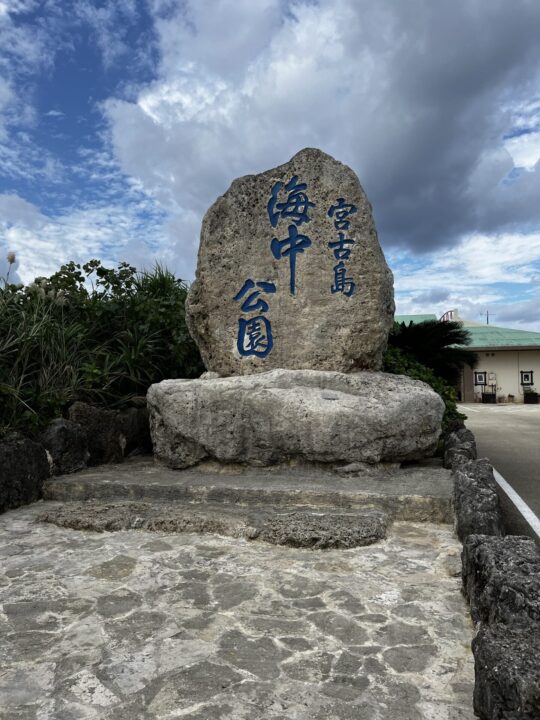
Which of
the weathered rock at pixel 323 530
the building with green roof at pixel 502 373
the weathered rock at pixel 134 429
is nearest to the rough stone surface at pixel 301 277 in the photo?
the weathered rock at pixel 134 429

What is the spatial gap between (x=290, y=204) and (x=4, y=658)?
4628mm

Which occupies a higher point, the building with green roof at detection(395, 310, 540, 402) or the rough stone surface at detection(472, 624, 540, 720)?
the building with green roof at detection(395, 310, 540, 402)

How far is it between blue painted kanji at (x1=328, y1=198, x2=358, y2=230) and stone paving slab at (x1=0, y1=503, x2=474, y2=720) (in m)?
3.12

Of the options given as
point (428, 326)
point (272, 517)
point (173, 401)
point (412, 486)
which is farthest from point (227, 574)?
point (428, 326)

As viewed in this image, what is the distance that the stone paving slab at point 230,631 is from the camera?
2.11 m

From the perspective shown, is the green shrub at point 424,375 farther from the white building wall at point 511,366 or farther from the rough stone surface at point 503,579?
the white building wall at point 511,366

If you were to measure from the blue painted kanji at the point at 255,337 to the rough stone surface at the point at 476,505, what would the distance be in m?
2.29

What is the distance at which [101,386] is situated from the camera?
22.2 ft

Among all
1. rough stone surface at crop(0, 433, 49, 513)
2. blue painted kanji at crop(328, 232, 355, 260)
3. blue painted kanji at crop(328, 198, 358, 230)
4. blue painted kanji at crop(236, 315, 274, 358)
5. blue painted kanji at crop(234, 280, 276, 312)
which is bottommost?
rough stone surface at crop(0, 433, 49, 513)

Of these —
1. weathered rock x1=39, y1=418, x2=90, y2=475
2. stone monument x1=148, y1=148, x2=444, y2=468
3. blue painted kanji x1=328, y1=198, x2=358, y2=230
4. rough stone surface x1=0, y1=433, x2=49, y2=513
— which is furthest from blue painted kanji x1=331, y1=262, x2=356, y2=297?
rough stone surface x1=0, y1=433, x2=49, y2=513

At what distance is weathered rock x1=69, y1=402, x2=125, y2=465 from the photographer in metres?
5.94

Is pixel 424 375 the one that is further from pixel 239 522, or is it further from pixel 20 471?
pixel 20 471

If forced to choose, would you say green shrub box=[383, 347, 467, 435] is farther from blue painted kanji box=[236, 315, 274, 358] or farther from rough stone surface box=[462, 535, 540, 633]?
rough stone surface box=[462, 535, 540, 633]

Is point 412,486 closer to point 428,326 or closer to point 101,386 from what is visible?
point 101,386
